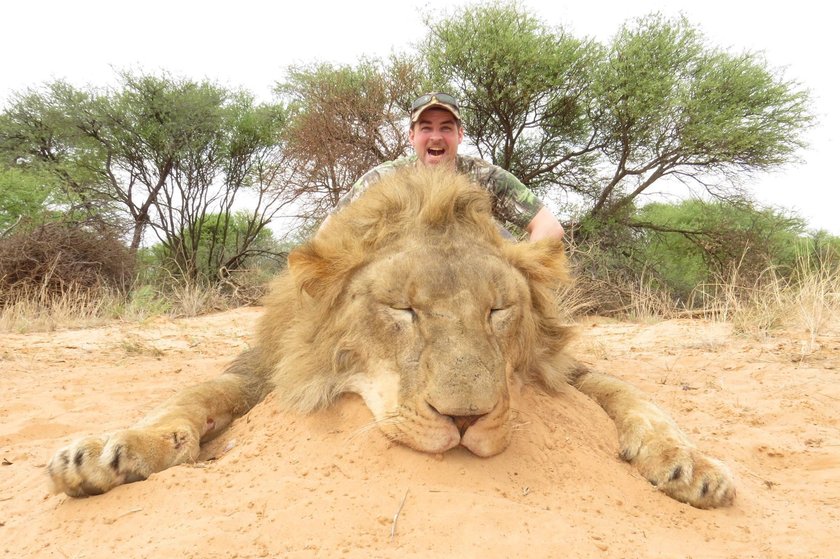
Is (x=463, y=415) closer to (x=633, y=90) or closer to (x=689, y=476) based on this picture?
(x=689, y=476)

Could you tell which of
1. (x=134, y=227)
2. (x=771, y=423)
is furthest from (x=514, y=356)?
(x=134, y=227)

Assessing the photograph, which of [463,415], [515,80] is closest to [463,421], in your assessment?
[463,415]

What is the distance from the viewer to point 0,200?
13664mm

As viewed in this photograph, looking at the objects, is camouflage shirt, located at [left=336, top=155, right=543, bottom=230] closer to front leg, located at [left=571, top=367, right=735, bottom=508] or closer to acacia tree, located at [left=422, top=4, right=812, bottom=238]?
front leg, located at [left=571, top=367, right=735, bottom=508]

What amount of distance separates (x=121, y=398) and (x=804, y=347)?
565 centimetres

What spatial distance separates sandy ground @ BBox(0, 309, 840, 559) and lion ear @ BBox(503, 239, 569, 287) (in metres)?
0.56

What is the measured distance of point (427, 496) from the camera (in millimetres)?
1987

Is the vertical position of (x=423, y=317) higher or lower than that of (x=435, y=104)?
lower

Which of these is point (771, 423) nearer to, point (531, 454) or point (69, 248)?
point (531, 454)

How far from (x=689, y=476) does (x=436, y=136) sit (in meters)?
4.02

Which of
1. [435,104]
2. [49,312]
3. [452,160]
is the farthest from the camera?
[49,312]

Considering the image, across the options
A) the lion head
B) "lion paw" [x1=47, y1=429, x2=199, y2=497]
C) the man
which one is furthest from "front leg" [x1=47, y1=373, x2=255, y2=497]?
the man

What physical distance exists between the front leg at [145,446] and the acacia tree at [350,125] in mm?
12341

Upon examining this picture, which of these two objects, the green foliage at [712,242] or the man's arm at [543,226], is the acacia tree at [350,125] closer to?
the green foliage at [712,242]
